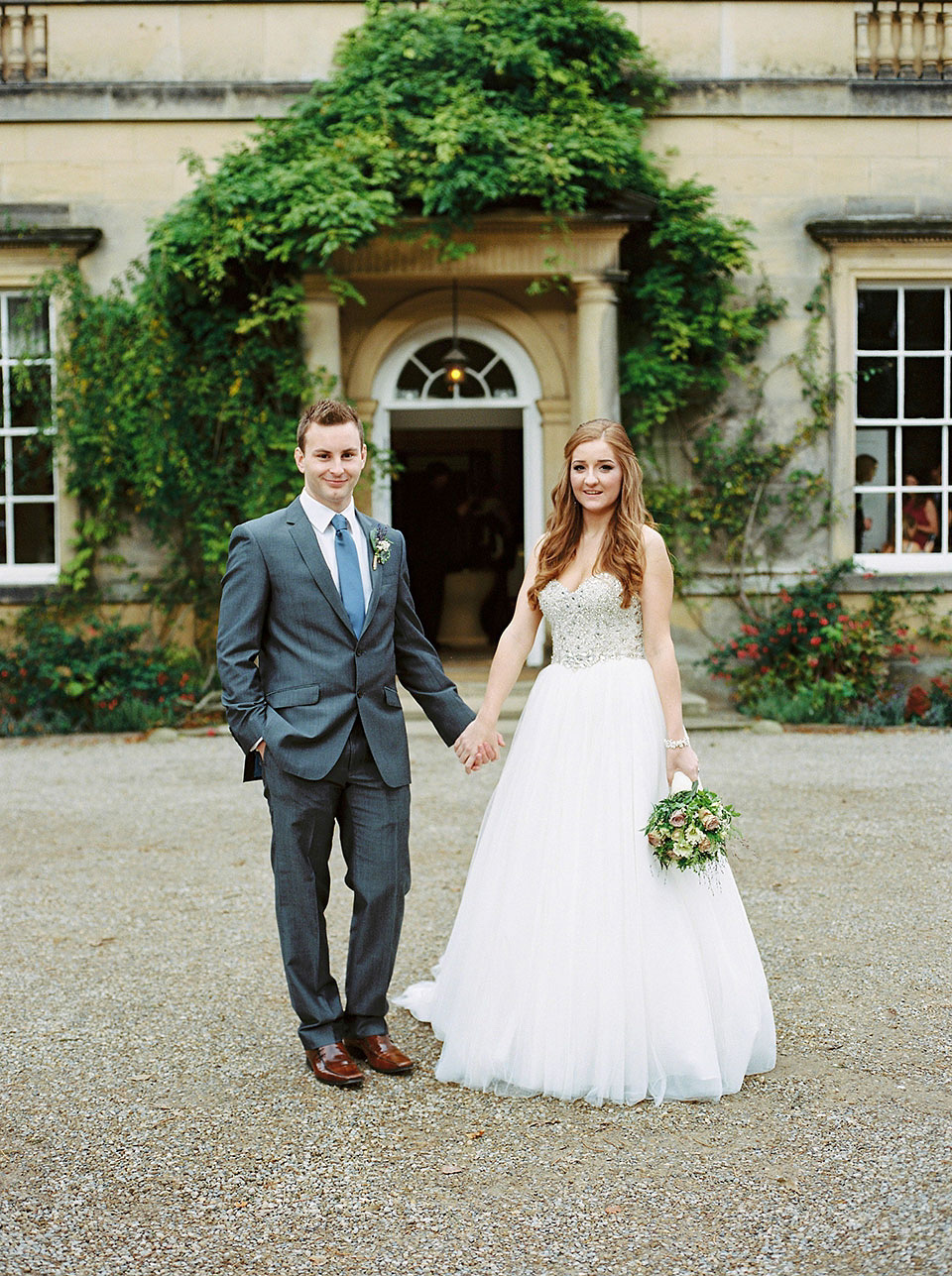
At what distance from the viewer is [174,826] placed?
22.5 ft

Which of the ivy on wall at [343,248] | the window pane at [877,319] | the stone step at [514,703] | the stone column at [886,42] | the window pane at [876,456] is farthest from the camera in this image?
the window pane at [876,456]

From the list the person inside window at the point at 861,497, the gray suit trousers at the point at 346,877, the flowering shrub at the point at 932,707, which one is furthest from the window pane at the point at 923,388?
the gray suit trousers at the point at 346,877

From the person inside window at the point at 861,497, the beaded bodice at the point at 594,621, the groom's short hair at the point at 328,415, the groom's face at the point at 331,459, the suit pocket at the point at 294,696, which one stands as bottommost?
the suit pocket at the point at 294,696

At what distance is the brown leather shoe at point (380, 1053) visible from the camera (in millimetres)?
3666

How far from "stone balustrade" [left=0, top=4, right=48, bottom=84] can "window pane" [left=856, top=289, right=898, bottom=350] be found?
670cm

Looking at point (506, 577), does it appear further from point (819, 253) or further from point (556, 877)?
point (556, 877)

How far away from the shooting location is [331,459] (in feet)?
11.8

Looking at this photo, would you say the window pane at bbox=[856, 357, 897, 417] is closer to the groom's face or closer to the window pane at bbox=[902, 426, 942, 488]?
the window pane at bbox=[902, 426, 942, 488]

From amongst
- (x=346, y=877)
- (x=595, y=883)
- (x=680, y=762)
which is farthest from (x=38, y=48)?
(x=595, y=883)

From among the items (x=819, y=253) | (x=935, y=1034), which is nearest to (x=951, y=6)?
(x=819, y=253)

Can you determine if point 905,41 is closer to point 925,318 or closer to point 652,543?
point 925,318

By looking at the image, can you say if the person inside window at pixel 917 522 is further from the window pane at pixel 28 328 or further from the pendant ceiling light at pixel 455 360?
the window pane at pixel 28 328

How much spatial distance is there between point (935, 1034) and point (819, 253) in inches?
322

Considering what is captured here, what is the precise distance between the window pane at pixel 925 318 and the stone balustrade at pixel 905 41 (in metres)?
1.67
